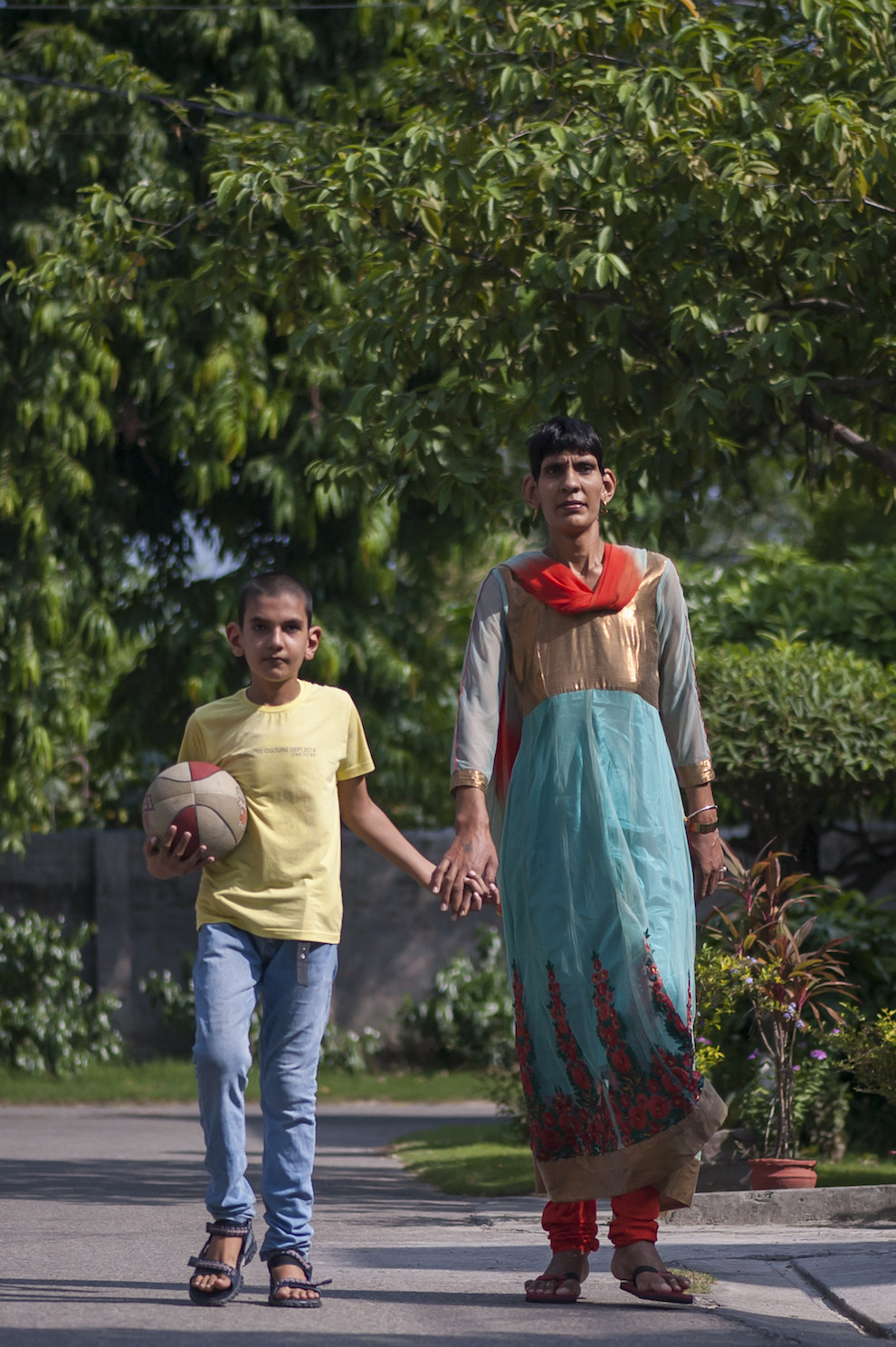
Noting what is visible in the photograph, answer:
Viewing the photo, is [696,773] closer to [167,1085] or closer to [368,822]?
[368,822]

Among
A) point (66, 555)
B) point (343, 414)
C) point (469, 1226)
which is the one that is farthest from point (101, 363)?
point (469, 1226)

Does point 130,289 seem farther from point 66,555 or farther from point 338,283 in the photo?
point 66,555

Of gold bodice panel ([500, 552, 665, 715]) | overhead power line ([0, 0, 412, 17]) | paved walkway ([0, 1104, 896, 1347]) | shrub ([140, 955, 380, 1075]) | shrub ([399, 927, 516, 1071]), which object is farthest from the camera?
shrub ([140, 955, 380, 1075])

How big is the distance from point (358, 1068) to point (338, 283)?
21.1 feet

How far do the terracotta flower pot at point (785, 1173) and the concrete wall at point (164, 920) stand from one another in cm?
791

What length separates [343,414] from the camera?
7824mm

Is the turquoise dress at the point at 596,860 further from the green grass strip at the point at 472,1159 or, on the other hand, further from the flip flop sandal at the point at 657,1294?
the green grass strip at the point at 472,1159

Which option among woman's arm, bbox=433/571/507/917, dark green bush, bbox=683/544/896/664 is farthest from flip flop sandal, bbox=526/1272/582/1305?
dark green bush, bbox=683/544/896/664

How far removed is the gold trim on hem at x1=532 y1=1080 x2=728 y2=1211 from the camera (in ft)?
14.6

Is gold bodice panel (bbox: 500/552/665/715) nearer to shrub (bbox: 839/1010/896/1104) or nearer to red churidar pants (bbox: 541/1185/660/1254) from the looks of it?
red churidar pants (bbox: 541/1185/660/1254)

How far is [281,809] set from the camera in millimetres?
4625

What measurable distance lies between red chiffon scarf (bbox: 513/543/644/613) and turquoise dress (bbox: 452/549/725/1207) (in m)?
0.01

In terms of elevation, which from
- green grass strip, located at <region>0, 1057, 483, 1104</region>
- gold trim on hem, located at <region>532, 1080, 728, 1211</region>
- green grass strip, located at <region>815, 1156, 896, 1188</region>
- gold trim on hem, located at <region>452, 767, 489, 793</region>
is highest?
gold trim on hem, located at <region>452, 767, 489, 793</region>

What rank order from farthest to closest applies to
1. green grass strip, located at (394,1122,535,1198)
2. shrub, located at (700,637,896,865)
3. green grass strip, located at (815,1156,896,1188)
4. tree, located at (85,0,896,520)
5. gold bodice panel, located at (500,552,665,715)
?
1. shrub, located at (700,637,896,865)
2. green grass strip, located at (394,1122,535,1198)
3. green grass strip, located at (815,1156,896,1188)
4. tree, located at (85,0,896,520)
5. gold bodice panel, located at (500,552,665,715)
